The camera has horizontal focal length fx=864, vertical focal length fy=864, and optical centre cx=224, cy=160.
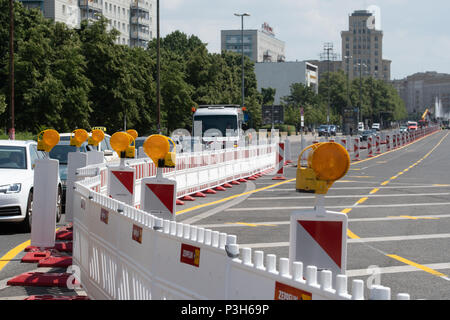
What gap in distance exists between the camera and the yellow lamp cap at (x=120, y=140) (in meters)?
11.8

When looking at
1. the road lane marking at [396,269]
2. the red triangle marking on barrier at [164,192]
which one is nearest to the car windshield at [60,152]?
the red triangle marking on barrier at [164,192]

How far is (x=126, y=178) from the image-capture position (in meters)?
12.8

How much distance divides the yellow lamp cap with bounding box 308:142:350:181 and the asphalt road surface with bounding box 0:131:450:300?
1906 mm

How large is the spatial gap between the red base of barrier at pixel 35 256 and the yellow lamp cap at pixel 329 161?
5974 millimetres

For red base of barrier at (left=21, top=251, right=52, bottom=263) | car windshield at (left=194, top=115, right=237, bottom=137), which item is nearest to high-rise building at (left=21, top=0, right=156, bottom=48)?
car windshield at (left=194, top=115, right=237, bottom=137)

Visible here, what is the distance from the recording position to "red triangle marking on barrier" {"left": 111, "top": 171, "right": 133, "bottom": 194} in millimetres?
12727

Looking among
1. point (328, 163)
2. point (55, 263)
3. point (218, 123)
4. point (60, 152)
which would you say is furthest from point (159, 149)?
point (218, 123)

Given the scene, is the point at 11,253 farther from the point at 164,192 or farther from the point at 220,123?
the point at 220,123

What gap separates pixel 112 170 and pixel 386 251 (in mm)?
4181

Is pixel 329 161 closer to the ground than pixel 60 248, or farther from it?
farther from it

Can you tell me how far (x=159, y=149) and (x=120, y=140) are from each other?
1.93 m

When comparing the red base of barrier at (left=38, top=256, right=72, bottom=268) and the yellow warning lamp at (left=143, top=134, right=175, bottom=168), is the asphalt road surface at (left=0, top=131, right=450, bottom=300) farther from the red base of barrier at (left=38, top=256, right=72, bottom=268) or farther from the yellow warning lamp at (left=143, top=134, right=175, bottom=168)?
the yellow warning lamp at (left=143, top=134, right=175, bottom=168)

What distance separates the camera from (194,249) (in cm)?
534

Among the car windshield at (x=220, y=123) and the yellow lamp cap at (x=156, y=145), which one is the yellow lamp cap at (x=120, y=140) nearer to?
the yellow lamp cap at (x=156, y=145)
